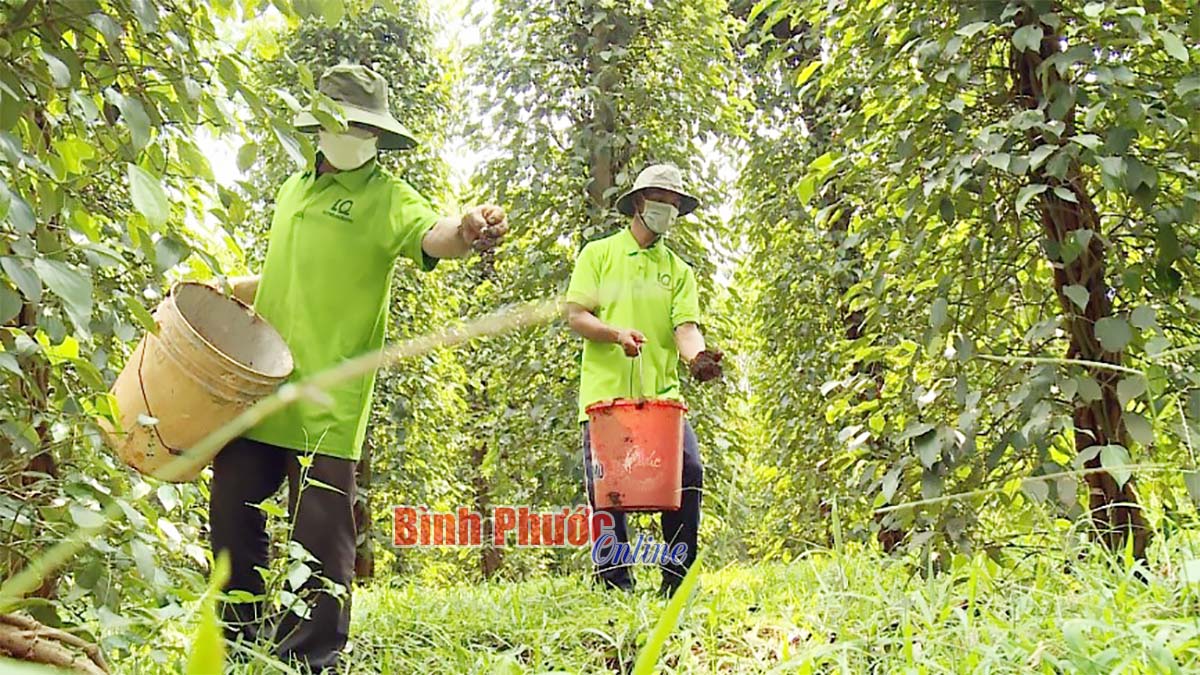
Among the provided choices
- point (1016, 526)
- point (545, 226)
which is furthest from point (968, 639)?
point (545, 226)

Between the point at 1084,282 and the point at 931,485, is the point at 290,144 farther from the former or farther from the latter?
the point at 1084,282

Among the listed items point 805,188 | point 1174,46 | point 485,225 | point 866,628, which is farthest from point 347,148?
point 1174,46

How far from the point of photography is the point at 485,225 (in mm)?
1848

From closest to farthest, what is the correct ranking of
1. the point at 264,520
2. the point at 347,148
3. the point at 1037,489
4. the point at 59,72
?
the point at 59,72, the point at 1037,489, the point at 264,520, the point at 347,148

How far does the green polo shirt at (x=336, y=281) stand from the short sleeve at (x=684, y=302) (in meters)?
1.02

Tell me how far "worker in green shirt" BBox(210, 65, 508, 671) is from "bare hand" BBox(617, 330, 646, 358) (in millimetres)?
666

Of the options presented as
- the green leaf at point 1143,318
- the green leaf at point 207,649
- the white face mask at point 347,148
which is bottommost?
the green leaf at point 207,649

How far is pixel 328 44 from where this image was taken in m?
6.73

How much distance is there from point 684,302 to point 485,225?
1225mm

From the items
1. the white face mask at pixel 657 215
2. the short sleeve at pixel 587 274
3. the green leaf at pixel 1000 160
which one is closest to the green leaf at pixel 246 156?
the green leaf at pixel 1000 160

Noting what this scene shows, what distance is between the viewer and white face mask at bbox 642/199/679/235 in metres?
3.08

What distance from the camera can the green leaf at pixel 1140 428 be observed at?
1.59m

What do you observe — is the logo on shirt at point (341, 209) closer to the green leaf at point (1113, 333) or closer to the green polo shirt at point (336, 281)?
the green polo shirt at point (336, 281)

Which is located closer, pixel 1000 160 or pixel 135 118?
pixel 135 118
